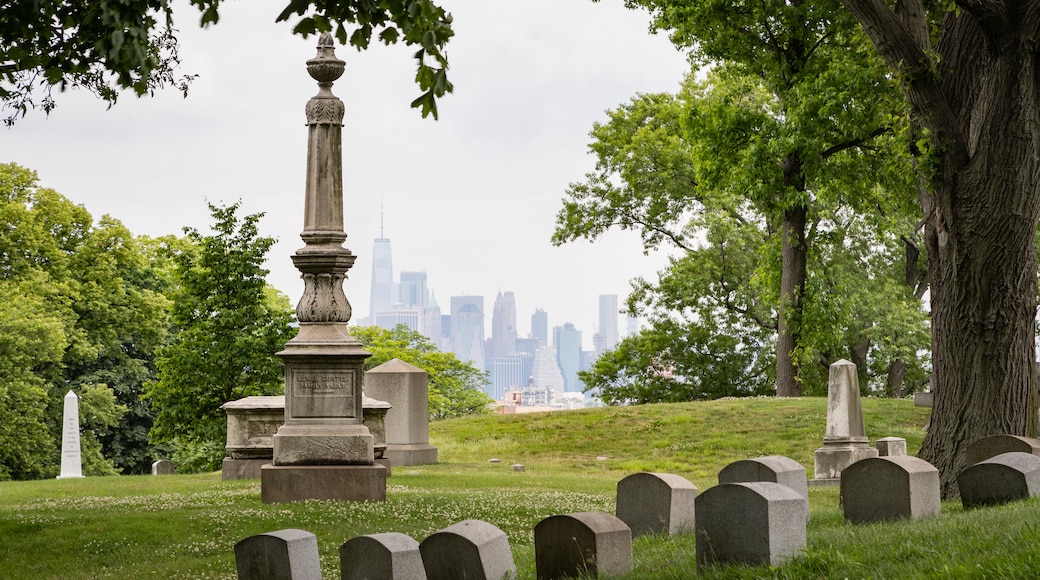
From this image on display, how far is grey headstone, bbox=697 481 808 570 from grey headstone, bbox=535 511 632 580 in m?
0.49

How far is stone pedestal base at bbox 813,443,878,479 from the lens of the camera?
60.8 feet

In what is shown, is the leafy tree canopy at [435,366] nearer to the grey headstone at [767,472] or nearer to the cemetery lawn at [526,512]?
the cemetery lawn at [526,512]

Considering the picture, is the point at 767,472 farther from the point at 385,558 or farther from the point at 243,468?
Result: the point at 243,468

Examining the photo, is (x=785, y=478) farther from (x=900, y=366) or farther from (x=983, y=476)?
(x=900, y=366)

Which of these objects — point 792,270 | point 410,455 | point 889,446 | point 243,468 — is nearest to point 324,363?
point 243,468

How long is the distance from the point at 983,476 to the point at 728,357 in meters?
35.0

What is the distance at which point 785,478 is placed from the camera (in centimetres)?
877

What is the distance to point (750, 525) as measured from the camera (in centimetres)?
633

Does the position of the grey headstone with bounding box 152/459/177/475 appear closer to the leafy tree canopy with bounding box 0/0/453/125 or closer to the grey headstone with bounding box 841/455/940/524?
the leafy tree canopy with bounding box 0/0/453/125

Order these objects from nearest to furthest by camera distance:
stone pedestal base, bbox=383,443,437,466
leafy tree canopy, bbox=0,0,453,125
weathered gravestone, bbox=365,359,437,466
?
leafy tree canopy, bbox=0,0,453,125 < stone pedestal base, bbox=383,443,437,466 < weathered gravestone, bbox=365,359,437,466

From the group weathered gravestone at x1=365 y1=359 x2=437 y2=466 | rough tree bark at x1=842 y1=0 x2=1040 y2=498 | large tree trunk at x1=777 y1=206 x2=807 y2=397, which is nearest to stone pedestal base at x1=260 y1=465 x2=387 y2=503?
rough tree bark at x1=842 y1=0 x2=1040 y2=498

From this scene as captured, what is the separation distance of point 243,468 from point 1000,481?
495 inches

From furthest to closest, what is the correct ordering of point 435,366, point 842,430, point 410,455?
point 435,366, point 410,455, point 842,430

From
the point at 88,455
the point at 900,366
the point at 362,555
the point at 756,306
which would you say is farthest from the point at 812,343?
the point at 88,455
